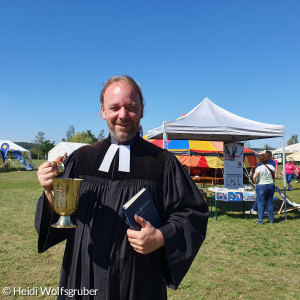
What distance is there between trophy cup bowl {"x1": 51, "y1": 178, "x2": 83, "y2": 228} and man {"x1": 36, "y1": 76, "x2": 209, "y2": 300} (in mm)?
129

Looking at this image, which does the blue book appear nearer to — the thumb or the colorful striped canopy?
the thumb

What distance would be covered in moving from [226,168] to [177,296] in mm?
5593

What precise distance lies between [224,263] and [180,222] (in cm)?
379

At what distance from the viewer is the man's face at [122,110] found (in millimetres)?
1657

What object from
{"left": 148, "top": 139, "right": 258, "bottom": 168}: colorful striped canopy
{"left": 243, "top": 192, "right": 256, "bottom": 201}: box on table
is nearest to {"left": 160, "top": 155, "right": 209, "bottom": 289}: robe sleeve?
{"left": 243, "top": 192, "right": 256, "bottom": 201}: box on table

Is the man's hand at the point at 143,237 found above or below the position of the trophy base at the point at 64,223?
below

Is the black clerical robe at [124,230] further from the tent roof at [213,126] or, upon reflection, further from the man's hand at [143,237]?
the tent roof at [213,126]

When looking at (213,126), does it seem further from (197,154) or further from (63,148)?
(63,148)

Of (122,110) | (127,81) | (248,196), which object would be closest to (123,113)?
(122,110)

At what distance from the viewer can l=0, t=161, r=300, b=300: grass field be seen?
3.84 meters

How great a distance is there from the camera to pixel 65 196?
4.61 feet

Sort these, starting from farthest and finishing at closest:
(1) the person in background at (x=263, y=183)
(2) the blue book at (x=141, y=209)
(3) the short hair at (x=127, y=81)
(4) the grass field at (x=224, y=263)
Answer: (1) the person in background at (x=263, y=183) < (4) the grass field at (x=224, y=263) < (3) the short hair at (x=127, y=81) < (2) the blue book at (x=141, y=209)

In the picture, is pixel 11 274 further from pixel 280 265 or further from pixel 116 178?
pixel 280 265

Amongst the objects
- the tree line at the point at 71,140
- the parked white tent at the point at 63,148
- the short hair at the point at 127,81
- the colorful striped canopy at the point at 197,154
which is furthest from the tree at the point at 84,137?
the short hair at the point at 127,81
